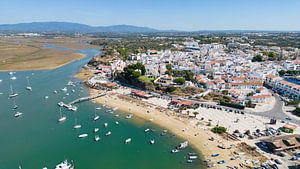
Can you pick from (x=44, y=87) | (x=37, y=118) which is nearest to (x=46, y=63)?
(x=44, y=87)

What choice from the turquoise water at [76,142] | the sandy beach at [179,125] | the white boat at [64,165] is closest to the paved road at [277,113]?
the sandy beach at [179,125]

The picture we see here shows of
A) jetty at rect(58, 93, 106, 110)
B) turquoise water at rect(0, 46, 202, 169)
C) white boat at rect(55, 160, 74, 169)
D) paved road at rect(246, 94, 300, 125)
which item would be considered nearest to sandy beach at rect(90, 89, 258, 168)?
jetty at rect(58, 93, 106, 110)

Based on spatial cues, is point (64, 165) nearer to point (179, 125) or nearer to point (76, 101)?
point (179, 125)

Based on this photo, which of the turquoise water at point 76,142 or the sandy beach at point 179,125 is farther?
the sandy beach at point 179,125

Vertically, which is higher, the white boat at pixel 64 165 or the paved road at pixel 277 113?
the paved road at pixel 277 113

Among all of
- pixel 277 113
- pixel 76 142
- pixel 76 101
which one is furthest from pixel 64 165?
pixel 277 113


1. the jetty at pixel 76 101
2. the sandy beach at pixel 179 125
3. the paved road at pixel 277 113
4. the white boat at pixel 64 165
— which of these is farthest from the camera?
the jetty at pixel 76 101

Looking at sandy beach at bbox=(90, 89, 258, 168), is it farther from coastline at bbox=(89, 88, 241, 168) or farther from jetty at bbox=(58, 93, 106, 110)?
jetty at bbox=(58, 93, 106, 110)

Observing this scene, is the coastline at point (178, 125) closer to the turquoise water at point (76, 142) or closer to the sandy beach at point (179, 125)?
the sandy beach at point (179, 125)
